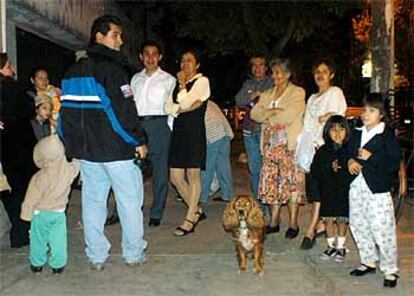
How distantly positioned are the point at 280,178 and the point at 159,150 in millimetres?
1333

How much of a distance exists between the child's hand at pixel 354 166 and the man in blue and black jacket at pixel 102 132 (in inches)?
66.4

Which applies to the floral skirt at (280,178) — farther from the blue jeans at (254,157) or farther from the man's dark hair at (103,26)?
the man's dark hair at (103,26)

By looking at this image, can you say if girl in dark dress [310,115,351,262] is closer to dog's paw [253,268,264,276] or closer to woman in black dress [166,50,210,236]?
dog's paw [253,268,264,276]

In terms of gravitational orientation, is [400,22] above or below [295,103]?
above

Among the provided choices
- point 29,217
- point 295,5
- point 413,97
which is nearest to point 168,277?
point 29,217

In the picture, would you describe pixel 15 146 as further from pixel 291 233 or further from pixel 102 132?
pixel 291 233

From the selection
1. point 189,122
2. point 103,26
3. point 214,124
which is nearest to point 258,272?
point 189,122

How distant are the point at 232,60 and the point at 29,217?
98.3ft

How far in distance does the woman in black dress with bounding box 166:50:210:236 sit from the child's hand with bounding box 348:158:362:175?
6.33ft

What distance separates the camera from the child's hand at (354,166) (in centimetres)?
Answer: 566

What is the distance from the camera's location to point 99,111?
5762 millimetres

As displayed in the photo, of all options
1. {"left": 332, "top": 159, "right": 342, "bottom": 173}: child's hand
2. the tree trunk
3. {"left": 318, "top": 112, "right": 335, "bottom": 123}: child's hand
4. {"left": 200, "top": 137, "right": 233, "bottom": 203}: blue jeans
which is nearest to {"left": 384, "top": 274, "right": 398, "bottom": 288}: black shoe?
{"left": 332, "top": 159, "right": 342, "bottom": 173}: child's hand

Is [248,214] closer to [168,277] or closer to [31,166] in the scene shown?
[168,277]

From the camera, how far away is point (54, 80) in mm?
10906
